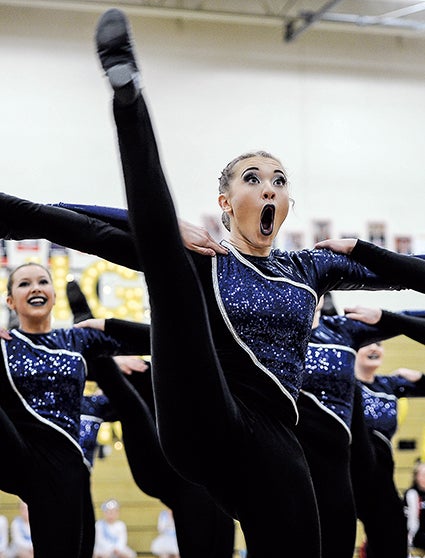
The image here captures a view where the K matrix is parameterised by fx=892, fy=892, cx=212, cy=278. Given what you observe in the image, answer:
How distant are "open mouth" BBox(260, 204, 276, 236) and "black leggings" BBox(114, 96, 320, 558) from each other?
0.62 meters

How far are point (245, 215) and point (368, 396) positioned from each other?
3413 mm

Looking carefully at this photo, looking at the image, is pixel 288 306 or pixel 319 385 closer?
pixel 288 306

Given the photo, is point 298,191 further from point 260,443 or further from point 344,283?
point 260,443

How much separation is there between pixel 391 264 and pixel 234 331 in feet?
2.54

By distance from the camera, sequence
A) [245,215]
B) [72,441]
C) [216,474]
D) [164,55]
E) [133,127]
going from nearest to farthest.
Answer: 1. [133,127]
2. [216,474]
3. [245,215]
4. [72,441]
5. [164,55]

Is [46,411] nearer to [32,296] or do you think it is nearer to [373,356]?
[32,296]

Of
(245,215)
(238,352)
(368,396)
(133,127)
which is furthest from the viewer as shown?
(368,396)

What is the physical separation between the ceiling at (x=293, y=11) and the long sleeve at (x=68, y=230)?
835 centimetres

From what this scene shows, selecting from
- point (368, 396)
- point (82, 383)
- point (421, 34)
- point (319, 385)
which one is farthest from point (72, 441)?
point (421, 34)

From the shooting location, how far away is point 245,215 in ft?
9.59

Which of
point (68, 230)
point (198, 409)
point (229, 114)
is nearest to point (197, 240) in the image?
point (68, 230)

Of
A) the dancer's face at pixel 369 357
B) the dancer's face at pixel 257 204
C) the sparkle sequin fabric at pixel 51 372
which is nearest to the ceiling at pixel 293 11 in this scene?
the dancer's face at pixel 369 357

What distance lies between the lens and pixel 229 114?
11.3m

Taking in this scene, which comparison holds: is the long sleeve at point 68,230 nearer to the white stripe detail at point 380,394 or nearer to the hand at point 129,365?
the hand at point 129,365
